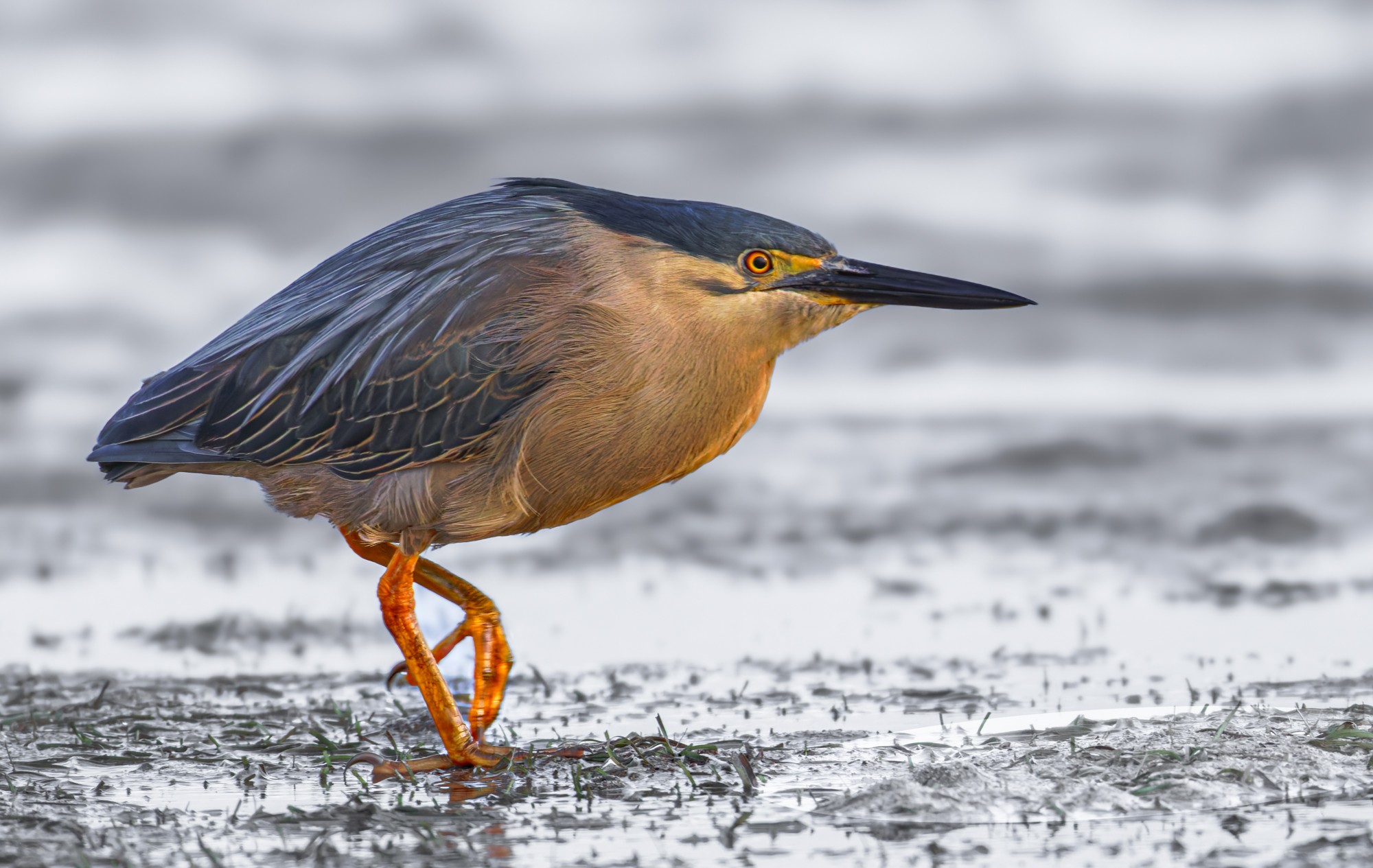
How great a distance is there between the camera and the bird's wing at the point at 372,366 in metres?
5.73

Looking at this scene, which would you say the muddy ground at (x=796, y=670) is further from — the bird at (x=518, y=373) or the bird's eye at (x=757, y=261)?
the bird's eye at (x=757, y=261)

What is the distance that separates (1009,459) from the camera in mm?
11727

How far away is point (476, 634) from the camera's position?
621cm

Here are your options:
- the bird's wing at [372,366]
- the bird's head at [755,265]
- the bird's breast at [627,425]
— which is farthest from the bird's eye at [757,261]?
the bird's wing at [372,366]

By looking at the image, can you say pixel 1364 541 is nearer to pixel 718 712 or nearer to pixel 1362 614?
pixel 1362 614

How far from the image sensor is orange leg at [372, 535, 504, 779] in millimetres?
5500

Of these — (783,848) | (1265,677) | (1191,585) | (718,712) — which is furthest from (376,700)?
(1191,585)

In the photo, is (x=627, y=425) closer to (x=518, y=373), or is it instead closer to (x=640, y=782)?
(x=518, y=373)

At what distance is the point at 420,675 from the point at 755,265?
181 centimetres

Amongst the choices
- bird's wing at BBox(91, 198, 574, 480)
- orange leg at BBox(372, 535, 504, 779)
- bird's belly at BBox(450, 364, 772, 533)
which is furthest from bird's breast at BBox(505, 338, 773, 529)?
orange leg at BBox(372, 535, 504, 779)

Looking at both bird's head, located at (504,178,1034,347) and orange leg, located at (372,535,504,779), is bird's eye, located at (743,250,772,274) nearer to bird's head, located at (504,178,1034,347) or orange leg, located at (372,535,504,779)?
bird's head, located at (504,178,1034,347)

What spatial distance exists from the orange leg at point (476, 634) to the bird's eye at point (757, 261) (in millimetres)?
1607

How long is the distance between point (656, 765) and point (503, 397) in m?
1.34

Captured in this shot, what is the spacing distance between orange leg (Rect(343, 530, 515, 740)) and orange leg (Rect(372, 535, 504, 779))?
0.32 ft
